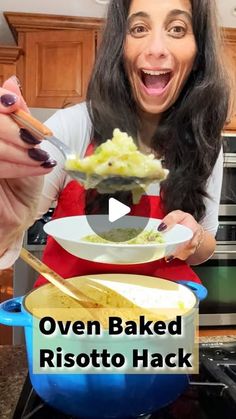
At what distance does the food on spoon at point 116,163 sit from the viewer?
395 mm

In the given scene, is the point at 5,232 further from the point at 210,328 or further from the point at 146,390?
the point at 210,328

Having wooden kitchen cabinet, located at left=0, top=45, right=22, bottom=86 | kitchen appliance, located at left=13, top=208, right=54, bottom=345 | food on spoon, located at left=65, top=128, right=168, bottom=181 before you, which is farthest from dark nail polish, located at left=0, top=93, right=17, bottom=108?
wooden kitchen cabinet, located at left=0, top=45, right=22, bottom=86

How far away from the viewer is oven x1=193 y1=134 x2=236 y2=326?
1.15m

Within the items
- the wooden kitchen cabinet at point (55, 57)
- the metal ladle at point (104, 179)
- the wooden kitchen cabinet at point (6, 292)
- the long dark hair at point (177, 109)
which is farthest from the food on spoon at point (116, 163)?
the wooden kitchen cabinet at point (55, 57)

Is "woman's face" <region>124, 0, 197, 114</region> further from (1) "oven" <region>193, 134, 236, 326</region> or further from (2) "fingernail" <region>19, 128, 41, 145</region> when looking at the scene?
(1) "oven" <region>193, 134, 236, 326</region>

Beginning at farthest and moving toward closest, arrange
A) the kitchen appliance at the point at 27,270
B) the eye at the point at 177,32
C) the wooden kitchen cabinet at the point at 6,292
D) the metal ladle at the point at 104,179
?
the wooden kitchen cabinet at the point at 6,292 < the kitchen appliance at the point at 27,270 < the eye at the point at 177,32 < the metal ladle at the point at 104,179

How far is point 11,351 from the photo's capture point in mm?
530

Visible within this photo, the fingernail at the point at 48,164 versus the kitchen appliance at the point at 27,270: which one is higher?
the fingernail at the point at 48,164

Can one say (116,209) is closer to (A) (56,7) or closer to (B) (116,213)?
(B) (116,213)

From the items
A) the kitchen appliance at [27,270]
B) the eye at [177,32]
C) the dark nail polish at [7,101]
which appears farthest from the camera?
the kitchen appliance at [27,270]

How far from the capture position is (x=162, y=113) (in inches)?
24.9

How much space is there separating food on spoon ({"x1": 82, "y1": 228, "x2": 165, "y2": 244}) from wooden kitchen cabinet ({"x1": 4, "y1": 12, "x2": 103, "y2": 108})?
2.55 feet

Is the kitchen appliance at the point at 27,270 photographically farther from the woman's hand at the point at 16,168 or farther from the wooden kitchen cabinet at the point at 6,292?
the woman's hand at the point at 16,168

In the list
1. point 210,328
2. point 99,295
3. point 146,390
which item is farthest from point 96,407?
point 210,328
